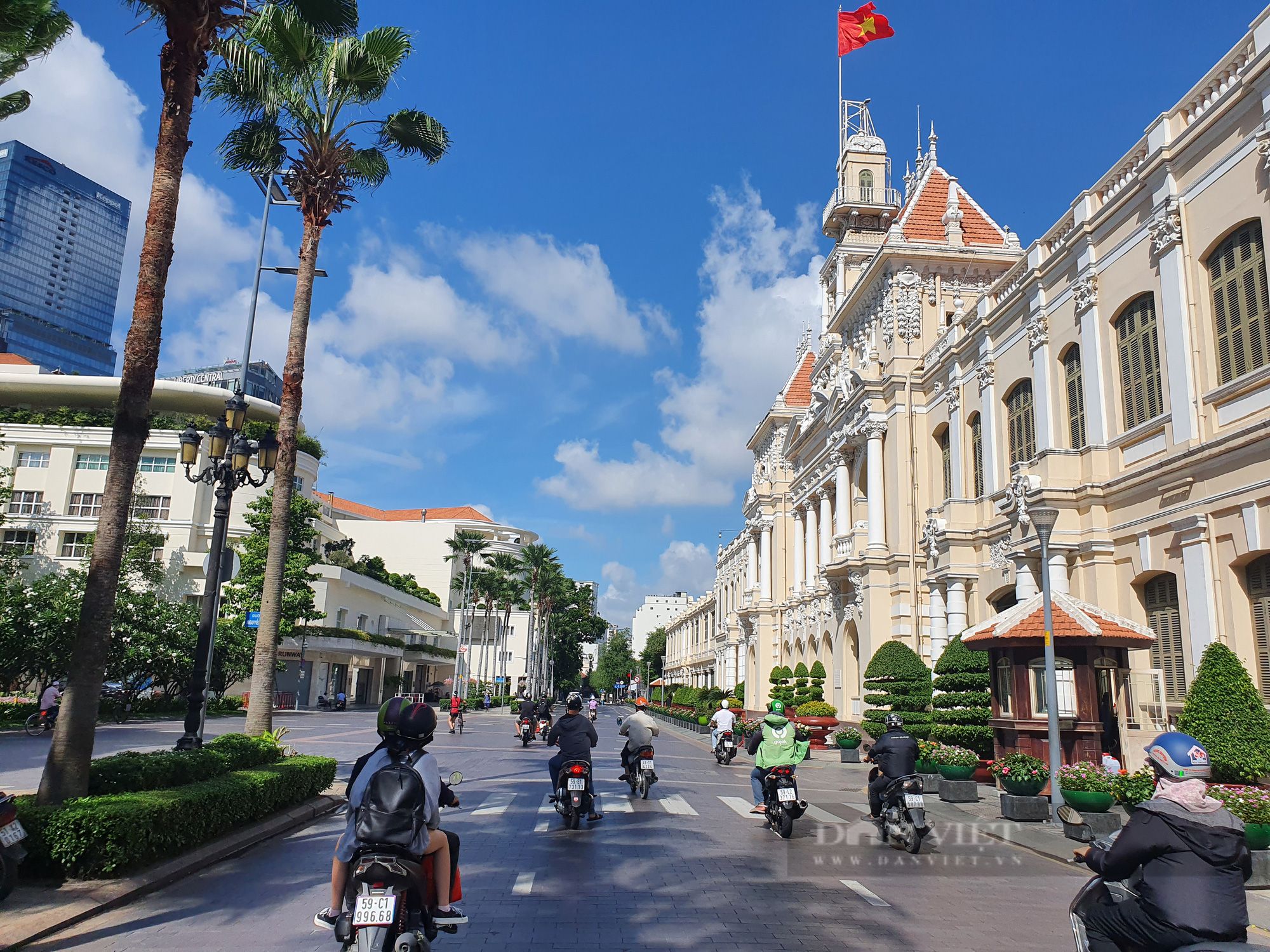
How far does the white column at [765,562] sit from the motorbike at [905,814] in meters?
41.8

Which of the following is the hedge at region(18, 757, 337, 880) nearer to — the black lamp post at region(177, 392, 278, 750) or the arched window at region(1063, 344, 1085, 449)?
the black lamp post at region(177, 392, 278, 750)

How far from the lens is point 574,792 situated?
37.0 feet

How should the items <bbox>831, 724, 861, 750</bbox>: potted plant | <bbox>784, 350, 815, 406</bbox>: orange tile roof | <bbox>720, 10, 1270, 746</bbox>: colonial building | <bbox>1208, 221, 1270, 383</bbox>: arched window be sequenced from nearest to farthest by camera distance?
1. <bbox>1208, 221, 1270, 383</bbox>: arched window
2. <bbox>720, 10, 1270, 746</bbox>: colonial building
3. <bbox>831, 724, 861, 750</bbox>: potted plant
4. <bbox>784, 350, 815, 406</bbox>: orange tile roof

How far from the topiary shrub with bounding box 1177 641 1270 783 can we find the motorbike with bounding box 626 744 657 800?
7752mm

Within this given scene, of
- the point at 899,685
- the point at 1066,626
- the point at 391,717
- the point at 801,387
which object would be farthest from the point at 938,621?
the point at 801,387

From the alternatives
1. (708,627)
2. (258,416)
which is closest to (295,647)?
(258,416)

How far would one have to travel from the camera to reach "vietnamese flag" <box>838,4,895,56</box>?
36062 mm

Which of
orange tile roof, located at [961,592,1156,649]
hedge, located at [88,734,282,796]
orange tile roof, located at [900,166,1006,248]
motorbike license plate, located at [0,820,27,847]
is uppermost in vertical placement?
orange tile roof, located at [900,166,1006,248]

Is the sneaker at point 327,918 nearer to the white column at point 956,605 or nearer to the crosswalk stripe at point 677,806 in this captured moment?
the crosswalk stripe at point 677,806

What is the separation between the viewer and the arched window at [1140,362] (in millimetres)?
17703

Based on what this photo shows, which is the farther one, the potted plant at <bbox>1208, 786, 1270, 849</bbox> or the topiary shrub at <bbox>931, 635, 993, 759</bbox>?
the topiary shrub at <bbox>931, 635, 993, 759</bbox>

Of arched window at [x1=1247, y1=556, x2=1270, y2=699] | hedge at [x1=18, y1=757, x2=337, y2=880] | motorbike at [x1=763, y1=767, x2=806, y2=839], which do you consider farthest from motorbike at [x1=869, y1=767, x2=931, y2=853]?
arched window at [x1=1247, y1=556, x2=1270, y2=699]

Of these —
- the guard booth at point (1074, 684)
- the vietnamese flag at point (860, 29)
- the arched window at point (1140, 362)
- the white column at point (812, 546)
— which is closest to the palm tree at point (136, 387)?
the guard booth at point (1074, 684)

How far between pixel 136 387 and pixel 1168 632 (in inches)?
686
